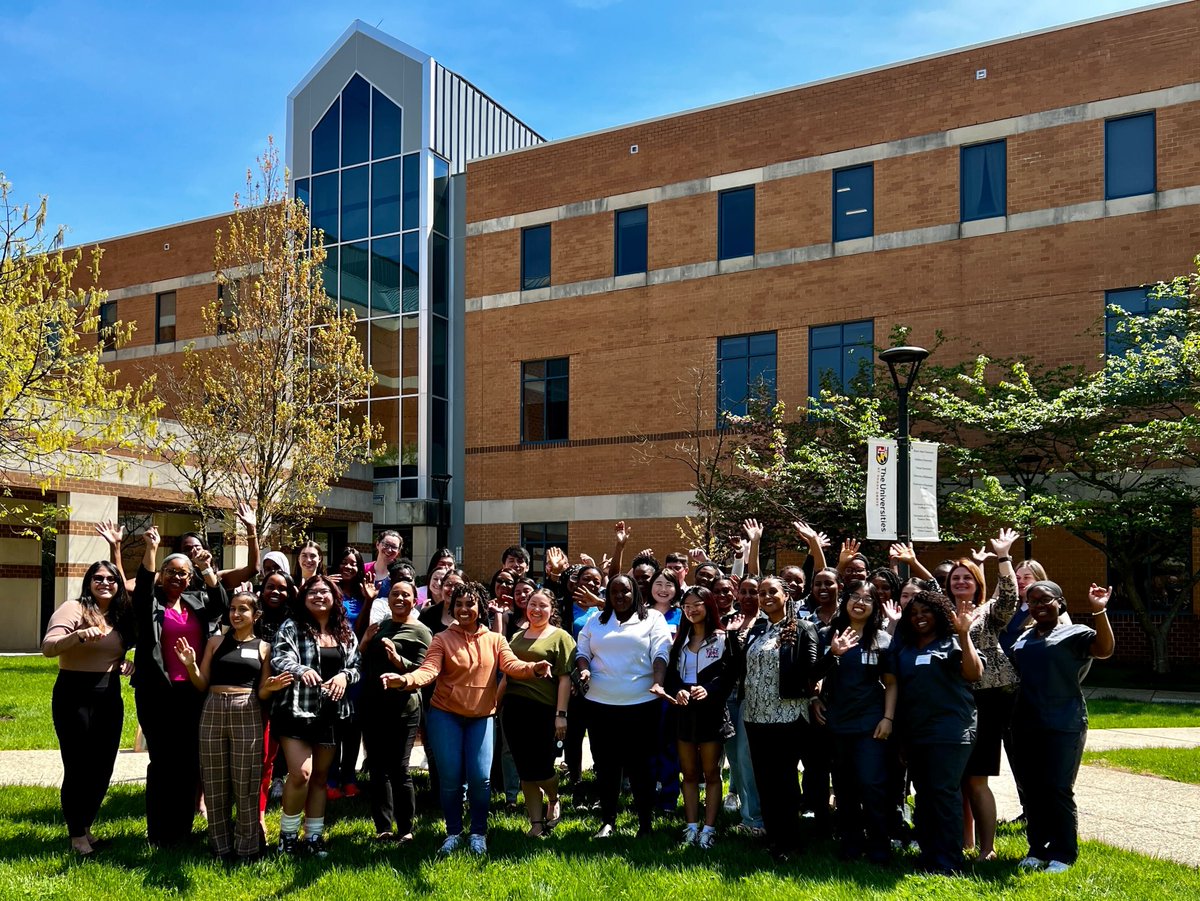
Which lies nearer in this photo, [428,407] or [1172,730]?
[1172,730]

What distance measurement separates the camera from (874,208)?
22453 millimetres

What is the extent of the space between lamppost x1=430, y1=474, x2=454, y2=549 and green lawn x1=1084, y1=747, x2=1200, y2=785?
19.9 m

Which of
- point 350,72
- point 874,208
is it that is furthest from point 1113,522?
point 350,72

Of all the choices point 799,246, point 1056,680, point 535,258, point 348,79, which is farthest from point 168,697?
point 348,79

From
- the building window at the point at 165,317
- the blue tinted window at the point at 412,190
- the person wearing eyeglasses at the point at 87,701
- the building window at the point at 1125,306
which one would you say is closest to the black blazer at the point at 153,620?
the person wearing eyeglasses at the point at 87,701

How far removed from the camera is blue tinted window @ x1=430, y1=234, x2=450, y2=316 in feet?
96.5

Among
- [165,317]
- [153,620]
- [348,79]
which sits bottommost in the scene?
[153,620]

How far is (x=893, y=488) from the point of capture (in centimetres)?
1133

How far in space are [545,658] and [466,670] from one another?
609 mm

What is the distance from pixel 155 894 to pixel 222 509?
15773 millimetres

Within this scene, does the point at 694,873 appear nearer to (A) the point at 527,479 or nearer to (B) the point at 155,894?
(B) the point at 155,894

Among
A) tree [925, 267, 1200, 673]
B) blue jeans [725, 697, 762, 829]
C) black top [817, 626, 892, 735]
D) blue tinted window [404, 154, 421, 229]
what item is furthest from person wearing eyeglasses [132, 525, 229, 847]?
blue tinted window [404, 154, 421, 229]

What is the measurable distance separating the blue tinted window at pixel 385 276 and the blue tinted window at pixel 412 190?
0.65 meters

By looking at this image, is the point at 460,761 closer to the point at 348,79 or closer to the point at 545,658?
the point at 545,658
